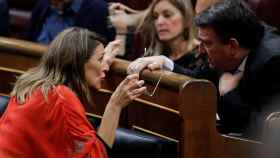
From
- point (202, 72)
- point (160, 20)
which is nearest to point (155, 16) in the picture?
point (160, 20)

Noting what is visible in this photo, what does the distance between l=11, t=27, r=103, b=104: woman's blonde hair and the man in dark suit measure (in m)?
0.29

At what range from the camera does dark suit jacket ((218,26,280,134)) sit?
1.67m

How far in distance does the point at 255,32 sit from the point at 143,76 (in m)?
0.30

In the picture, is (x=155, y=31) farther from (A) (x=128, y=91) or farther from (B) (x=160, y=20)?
(A) (x=128, y=91)

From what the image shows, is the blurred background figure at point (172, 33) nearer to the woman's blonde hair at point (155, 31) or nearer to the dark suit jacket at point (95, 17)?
the woman's blonde hair at point (155, 31)

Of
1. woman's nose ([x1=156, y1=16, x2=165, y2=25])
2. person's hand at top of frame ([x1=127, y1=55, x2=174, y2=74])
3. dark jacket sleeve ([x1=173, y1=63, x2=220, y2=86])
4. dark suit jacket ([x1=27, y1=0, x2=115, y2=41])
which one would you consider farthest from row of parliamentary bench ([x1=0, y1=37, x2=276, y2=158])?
dark suit jacket ([x1=27, y1=0, x2=115, y2=41])

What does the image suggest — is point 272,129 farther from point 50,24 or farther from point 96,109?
point 50,24

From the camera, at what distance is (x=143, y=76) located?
6.00 feet

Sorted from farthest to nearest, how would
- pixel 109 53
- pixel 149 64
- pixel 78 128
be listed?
pixel 109 53
pixel 149 64
pixel 78 128

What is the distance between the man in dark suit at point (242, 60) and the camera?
5.50 feet

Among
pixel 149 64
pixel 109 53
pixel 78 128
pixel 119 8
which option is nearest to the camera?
pixel 78 128

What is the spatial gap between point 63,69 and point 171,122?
312 millimetres

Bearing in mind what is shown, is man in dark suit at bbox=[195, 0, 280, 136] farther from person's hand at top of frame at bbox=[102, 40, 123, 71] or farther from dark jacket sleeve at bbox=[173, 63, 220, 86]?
person's hand at top of frame at bbox=[102, 40, 123, 71]

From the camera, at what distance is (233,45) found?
1727 millimetres
